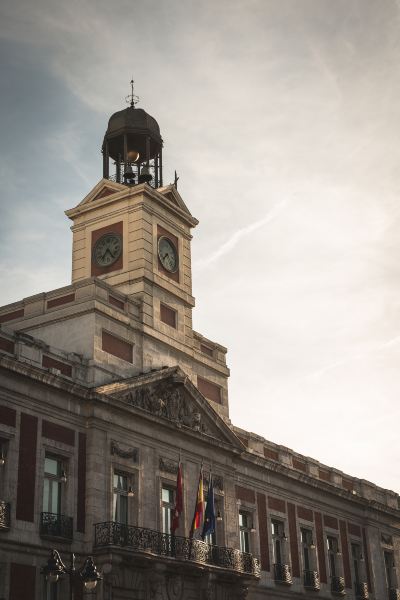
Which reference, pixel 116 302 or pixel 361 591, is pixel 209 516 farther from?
pixel 361 591

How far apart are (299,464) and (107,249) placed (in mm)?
15620

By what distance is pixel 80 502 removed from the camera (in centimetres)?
3138

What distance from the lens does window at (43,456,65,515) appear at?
100 ft

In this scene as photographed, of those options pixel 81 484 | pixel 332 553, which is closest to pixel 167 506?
pixel 81 484

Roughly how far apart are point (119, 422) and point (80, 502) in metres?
3.71

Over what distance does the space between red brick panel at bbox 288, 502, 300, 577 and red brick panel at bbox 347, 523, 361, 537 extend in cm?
602

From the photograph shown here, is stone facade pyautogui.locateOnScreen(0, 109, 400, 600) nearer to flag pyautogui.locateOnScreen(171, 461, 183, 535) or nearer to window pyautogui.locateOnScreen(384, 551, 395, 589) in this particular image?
window pyautogui.locateOnScreen(384, 551, 395, 589)

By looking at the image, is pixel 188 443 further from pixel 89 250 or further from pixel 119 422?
pixel 89 250

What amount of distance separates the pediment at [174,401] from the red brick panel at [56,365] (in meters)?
1.38

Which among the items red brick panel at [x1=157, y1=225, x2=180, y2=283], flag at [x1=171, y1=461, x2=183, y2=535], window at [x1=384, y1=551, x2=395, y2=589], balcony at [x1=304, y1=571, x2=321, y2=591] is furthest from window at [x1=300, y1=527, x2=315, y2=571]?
red brick panel at [x1=157, y1=225, x2=180, y2=283]

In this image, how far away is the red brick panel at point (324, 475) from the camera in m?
48.9

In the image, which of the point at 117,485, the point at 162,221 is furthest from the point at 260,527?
the point at 162,221

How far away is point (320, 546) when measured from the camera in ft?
150

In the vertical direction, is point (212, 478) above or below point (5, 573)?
above
